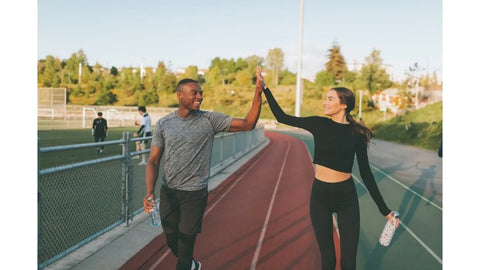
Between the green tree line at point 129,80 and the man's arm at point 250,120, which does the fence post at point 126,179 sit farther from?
the green tree line at point 129,80

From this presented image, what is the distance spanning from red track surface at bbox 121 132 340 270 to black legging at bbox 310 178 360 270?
55.3 inches

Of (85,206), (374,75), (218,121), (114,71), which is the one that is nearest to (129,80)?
(114,71)

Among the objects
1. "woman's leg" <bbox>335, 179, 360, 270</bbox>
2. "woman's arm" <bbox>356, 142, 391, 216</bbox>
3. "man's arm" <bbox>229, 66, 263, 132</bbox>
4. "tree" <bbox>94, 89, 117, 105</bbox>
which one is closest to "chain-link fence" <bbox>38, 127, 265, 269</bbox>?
"man's arm" <bbox>229, 66, 263, 132</bbox>

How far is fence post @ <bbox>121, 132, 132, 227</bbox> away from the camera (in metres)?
5.89

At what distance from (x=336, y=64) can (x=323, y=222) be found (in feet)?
333

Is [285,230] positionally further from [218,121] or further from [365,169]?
[218,121]

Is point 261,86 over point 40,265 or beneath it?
over

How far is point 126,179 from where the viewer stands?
5906mm

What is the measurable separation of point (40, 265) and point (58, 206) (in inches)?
A: 119

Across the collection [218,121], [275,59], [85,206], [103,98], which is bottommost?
[85,206]

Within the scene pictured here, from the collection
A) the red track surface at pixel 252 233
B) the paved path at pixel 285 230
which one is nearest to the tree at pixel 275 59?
the paved path at pixel 285 230
